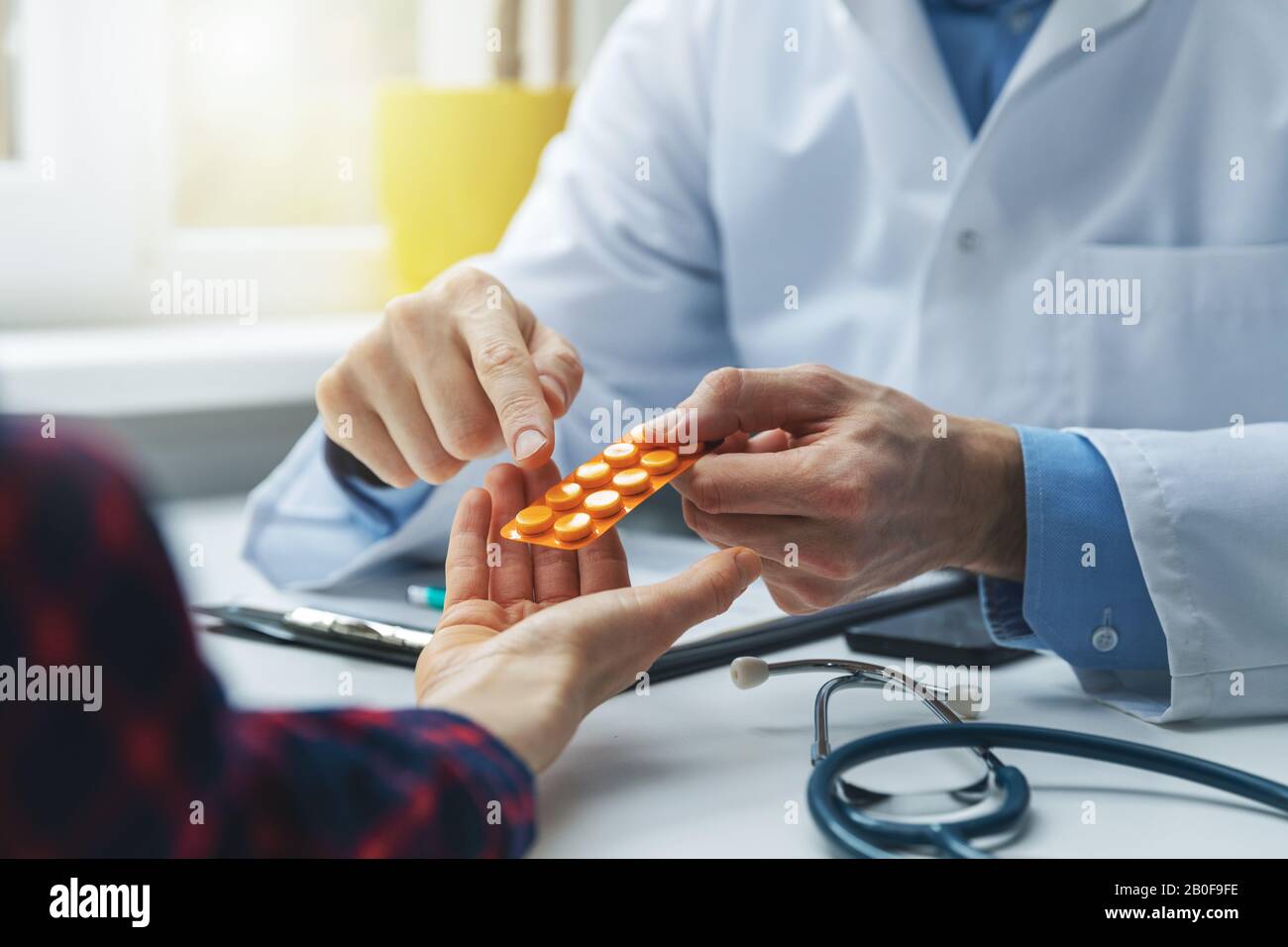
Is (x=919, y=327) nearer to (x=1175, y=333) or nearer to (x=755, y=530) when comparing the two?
(x=1175, y=333)

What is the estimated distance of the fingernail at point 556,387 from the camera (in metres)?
0.75

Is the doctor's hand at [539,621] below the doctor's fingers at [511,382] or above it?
below

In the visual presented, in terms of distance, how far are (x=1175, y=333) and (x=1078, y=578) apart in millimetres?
345

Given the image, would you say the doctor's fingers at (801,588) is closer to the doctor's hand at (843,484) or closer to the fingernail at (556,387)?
the doctor's hand at (843,484)

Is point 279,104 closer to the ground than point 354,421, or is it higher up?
higher up

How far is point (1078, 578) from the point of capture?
2.31ft

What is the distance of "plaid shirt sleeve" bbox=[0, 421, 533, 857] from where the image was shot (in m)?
0.29

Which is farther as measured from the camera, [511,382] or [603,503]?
[511,382]

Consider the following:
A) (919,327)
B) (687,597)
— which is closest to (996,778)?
(687,597)

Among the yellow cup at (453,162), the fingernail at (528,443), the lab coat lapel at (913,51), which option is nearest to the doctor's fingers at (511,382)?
the fingernail at (528,443)

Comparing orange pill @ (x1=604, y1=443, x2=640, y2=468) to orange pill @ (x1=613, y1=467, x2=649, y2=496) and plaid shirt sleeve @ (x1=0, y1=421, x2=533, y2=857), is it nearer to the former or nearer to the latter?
orange pill @ (x1=613, y1=467, x2=649, y2=496)

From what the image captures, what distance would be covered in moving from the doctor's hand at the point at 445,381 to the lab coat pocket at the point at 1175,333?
1.36ft

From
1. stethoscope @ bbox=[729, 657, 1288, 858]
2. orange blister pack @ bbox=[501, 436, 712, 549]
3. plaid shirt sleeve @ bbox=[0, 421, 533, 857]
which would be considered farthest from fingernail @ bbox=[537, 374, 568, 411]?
plaid shirt sleeve @ bbox=[0, 421, 533, 857]
